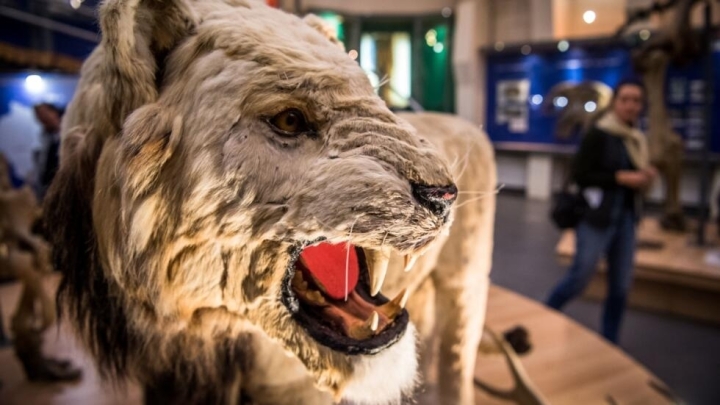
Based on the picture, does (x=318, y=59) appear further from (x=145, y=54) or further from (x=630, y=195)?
(x=630, y=195)

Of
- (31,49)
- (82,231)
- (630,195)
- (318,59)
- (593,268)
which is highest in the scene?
(31,49)

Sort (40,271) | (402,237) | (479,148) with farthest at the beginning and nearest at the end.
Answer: (40,271), (479,148), (402,237)

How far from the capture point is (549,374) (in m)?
2.15

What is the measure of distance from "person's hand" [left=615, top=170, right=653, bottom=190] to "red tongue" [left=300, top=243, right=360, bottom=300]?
2056 millimetres

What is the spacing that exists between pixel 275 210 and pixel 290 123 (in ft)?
0.34

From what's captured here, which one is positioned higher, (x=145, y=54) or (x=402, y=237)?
(x=145, y=54)

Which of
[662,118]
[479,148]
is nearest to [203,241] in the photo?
[479,148]

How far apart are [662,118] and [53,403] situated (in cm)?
432

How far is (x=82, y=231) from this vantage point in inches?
34.3

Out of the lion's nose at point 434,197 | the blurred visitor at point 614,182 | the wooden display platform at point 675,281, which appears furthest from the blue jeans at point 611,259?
the lion's nose at point 434,197

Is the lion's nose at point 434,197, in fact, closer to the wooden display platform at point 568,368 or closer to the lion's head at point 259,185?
the lion's head at point 259,185

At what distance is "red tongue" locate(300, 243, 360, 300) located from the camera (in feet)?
2.51

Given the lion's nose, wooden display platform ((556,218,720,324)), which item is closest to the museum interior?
the lion's nose

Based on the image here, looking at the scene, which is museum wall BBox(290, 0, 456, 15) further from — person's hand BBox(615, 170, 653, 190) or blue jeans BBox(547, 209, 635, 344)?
blue jeans BBox(547, 209, 635, 344)
